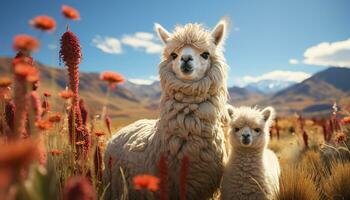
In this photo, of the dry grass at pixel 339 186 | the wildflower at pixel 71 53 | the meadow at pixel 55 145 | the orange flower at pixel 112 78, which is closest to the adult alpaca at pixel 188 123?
the meadow at pixel 55 145

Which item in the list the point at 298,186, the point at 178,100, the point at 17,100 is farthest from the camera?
the point at 178,100

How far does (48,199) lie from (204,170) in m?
3.11

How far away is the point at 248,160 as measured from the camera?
16.0 feet

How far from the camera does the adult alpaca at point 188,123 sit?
4504 millimetres

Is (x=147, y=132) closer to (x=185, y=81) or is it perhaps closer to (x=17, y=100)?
(x=185, y=81)

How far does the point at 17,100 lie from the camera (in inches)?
67.3

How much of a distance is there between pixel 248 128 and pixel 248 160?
1.46ft

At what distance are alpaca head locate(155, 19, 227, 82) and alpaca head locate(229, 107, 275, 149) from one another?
83 cm

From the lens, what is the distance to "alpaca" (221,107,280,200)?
4.61m

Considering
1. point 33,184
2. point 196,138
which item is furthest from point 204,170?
point 33,184

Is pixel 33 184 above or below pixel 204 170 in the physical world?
above

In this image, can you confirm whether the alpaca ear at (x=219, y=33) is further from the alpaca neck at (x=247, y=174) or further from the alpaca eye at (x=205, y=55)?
the alpaca neck at (x=247, y=174)

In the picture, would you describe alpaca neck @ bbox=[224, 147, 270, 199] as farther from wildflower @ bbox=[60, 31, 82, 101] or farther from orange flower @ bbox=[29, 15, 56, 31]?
orange flower @ bbox=[29, 15, 56, 31]

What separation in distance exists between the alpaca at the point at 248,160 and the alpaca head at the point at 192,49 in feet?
2.86
